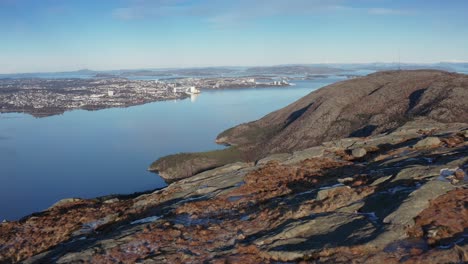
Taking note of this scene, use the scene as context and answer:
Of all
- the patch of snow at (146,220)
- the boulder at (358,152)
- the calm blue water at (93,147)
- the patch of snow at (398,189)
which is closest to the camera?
the patch of snow at (398,189)

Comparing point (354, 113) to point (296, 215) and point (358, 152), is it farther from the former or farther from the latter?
point (296, 215)

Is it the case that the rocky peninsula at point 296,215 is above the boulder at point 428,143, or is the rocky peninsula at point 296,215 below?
below

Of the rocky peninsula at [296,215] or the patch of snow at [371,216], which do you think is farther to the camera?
the patch of snow at [371,216]

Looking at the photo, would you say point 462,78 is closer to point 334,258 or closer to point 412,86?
point 412,86

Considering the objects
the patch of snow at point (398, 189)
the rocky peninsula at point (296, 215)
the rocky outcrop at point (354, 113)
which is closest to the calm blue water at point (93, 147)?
the rocky outcrop at point (354, 113)

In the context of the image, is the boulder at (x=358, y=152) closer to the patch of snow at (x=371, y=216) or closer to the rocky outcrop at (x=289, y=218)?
the rocky outcrop at (x=289, y=218)

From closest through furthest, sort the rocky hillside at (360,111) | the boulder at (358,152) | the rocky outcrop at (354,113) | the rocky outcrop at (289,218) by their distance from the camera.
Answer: the rocky outcrop at (289,218) → the boulder at (358,152) → the rocky hillside at (360,111) → the rocky outcrop at (354,113)

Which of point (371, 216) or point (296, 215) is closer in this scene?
point (371, 216)

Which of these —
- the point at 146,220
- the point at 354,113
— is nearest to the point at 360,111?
the point at 354,113
